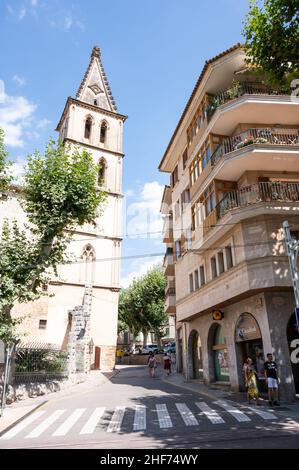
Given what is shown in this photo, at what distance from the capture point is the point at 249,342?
17.2 meters

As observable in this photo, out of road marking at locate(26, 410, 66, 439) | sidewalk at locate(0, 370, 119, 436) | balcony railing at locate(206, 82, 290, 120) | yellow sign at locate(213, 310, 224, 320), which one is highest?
balcony railing at locate(206, 82, 290, 120)

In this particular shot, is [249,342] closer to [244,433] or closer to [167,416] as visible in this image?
[167,416]

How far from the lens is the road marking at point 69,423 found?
32.1ft

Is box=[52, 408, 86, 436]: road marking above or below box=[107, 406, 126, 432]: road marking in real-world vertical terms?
below

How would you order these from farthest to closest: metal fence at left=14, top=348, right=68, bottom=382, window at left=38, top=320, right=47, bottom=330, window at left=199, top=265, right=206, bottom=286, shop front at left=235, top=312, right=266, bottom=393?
window at left=38, top=320, right=47, bottom=330
window at left=199, top=265, right=206, bottom=286
metal fence at left=14, top=348, right=68, bottom=382
shop front at left=235, top=312, right=266, bottom=393

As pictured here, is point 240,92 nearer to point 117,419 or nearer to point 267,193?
point 267,193

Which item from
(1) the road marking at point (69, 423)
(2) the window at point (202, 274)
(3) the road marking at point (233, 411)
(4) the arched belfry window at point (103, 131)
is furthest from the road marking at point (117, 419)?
(4) the arched belfry window at point (103, 131)

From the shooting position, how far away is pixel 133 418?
11266 mm

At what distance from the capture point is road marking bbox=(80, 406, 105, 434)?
32.3 ft

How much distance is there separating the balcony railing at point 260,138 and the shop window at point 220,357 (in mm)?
9975

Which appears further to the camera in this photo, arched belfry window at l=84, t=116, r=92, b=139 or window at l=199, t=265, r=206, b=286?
arched belfry window at l=84, t=116, r=92, b=139

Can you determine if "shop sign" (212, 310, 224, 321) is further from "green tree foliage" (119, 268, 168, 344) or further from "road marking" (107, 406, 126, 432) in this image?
"green tree foliage" (119, 268, 168, 344)

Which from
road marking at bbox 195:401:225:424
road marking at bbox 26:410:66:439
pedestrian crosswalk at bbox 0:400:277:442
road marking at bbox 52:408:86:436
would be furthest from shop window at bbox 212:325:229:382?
road marking at bbox 26:410:66:439

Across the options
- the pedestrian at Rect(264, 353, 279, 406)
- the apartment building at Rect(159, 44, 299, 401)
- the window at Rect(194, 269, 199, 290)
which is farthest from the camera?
the window at Rect(194, 269, 199, 290)
